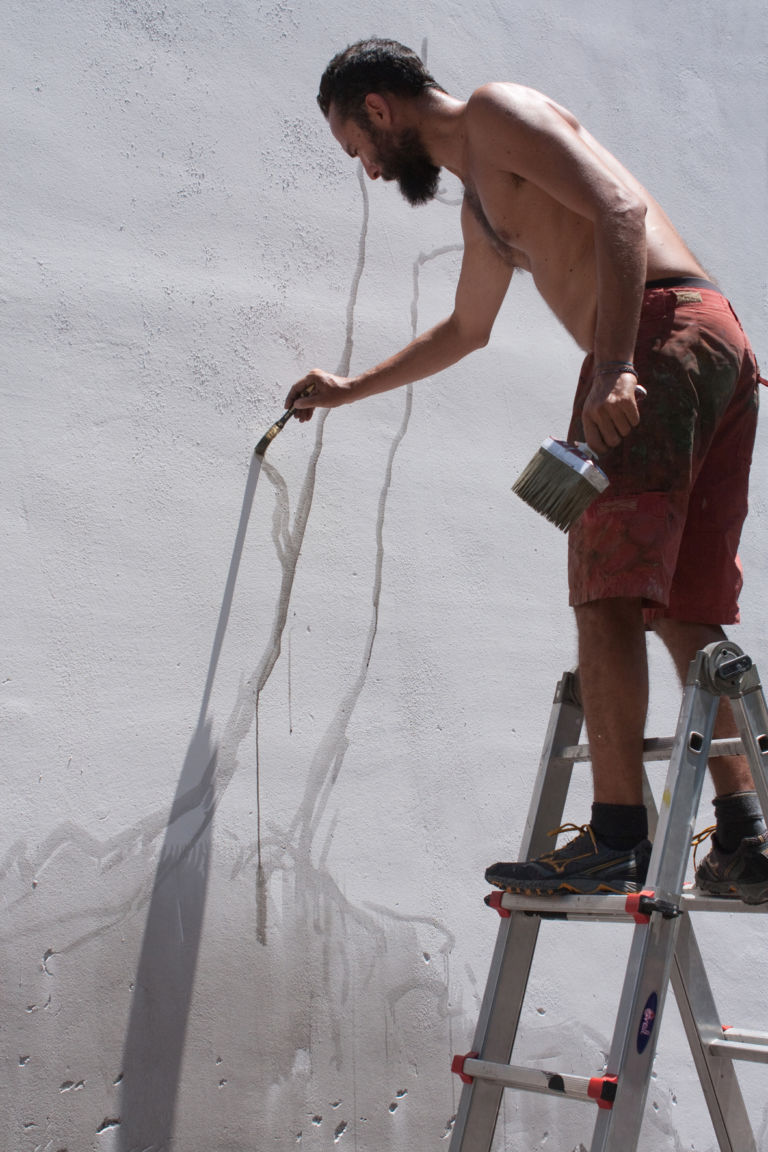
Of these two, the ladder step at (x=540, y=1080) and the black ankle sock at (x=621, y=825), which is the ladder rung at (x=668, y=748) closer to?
the black ankle sock at (x=621, y=825)

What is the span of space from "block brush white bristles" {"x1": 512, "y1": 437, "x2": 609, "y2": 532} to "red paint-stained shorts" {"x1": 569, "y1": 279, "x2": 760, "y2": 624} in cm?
10

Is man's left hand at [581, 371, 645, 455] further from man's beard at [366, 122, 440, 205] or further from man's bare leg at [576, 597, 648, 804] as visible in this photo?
man's beard at [366, 122, 440, 205]

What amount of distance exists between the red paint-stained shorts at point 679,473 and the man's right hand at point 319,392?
60 cm

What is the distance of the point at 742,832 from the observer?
1.51m

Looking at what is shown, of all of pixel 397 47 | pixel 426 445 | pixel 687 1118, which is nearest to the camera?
pixel 397 47

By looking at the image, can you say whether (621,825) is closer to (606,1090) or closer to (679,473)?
(606,1090)

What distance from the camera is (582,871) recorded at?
1.42 m

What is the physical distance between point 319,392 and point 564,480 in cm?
85

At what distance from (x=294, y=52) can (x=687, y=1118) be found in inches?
93.7

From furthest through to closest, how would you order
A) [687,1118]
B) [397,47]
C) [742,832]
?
1. [687,1118]
2. [397,47]
3. [742,832]

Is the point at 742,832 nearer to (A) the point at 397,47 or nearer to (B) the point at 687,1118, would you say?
(B) the point at 687,1118

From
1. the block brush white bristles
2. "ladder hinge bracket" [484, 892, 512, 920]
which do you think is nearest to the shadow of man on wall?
"ladder hinge bracket" [484, 892, 512, 920]

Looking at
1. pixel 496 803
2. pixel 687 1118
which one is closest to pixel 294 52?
pixel 496 803

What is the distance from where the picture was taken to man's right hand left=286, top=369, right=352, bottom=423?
209cm
